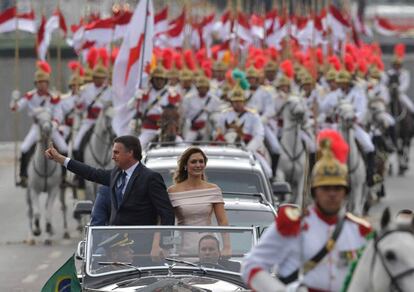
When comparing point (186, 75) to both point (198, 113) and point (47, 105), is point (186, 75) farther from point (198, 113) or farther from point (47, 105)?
point (47, 105)

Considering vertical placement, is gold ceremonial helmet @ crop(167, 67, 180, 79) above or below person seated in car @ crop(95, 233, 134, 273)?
above

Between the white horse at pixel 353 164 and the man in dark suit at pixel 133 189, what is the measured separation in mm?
11505

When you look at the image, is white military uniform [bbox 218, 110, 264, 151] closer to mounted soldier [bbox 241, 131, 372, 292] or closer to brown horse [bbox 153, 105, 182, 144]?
brown horse [bbox 153, 105, 182, 144]

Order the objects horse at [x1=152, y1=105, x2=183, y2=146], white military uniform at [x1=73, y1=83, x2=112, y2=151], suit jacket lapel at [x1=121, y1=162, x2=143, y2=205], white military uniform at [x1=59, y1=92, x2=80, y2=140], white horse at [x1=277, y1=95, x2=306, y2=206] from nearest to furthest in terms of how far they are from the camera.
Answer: suit jacket lapel at [x1=121, y1=162, x2=143, y2=205], horse at [x1=152, y1=105, x2=183, y2=146], white horse at [x1=277, y1=95, x2=306, y2=206], white military uniform at [x1=73, y1=83, x2=112, y2=151], white military uniform at [x1=59, y1=92, x2=80, y2=140]

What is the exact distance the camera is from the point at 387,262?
7855 millimetres

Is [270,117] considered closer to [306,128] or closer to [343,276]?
[306,128]

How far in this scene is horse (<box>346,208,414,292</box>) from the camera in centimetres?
780

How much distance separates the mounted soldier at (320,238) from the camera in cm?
859

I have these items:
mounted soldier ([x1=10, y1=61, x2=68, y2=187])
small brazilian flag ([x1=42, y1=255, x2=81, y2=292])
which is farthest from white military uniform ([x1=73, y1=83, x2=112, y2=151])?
small brazilian flag ([x1=42, y1=255, x2=81, y2=292])

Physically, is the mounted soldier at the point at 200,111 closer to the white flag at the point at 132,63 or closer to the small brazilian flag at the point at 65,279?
the white flag at the point at 132,63

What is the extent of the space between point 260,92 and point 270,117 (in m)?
0.90

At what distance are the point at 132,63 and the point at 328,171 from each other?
592 inches

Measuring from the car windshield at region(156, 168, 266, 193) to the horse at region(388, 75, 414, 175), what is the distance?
65.5ft

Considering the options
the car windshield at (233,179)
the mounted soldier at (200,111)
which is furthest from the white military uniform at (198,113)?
the car windshield at (233,179)
